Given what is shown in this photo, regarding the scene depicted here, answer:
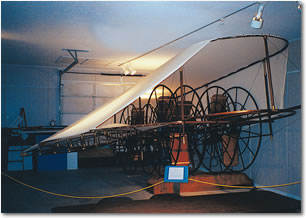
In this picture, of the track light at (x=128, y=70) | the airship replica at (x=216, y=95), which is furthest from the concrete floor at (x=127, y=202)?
the track light at (x=128, y=70)

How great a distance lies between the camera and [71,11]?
188 inches

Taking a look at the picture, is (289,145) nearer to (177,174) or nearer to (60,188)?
(177,174)

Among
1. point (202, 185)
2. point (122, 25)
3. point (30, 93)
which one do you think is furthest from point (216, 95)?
point (30, 93)

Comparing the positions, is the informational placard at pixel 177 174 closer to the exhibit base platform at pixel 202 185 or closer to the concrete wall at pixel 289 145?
the exhibit base platform at pixel 202 185

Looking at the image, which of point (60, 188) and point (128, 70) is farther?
point (128, 70)

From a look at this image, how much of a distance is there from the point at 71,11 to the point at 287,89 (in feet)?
11.7

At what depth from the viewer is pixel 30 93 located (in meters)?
9.02

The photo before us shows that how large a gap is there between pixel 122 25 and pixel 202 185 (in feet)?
9.46

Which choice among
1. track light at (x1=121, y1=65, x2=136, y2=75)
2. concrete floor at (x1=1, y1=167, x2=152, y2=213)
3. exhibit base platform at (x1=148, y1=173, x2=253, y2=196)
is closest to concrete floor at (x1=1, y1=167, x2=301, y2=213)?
concrete floor at (x1=1, y1=167, x2=152, y2=213)

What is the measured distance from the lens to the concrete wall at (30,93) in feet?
28.8

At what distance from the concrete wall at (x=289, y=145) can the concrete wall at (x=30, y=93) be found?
5.87 m

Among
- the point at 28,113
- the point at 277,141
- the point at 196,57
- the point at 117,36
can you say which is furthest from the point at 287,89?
the point at 28,113

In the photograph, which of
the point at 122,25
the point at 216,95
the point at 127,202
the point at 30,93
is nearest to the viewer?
the point at 127,202

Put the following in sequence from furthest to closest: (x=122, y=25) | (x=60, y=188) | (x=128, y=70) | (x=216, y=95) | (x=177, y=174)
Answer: (x=128, y=70) < (x=60, y=188) < (x=122, y=25) < (x=216, y=95) < (x=177, y=174)
